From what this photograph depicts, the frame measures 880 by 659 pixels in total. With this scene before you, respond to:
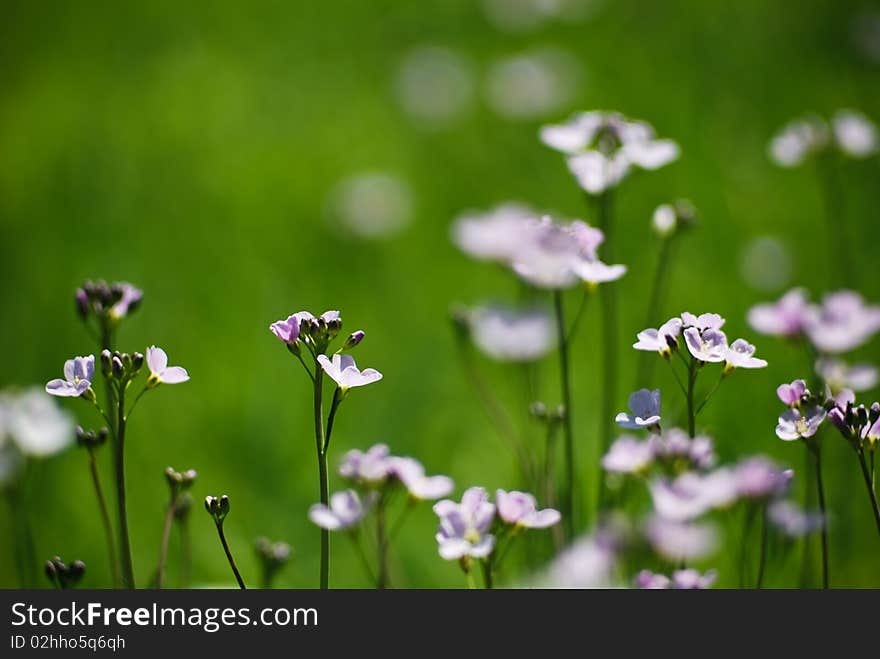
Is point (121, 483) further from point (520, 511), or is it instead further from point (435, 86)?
point (435, 86)

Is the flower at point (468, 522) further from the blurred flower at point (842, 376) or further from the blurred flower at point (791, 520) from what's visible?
the blurred flower at point (842, 376)

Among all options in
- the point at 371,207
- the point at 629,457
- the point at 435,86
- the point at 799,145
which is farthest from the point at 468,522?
the point at 435,86

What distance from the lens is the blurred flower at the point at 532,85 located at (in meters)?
4.21

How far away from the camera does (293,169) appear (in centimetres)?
402

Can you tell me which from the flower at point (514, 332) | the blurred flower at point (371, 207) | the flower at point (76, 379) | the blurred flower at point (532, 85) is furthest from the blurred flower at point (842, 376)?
the blurred flower at point (532, 85)

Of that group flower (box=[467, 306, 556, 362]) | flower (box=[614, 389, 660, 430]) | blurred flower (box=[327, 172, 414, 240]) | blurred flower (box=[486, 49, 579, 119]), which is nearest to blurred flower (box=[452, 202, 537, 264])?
flower (box=[467, 306, 556, 362])

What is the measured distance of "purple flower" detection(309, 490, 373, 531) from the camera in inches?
48.2

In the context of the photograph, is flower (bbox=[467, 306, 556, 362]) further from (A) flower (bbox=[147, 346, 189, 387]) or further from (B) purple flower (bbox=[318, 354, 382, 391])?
(A) flower (bbox=[147, 346, 189, 387])

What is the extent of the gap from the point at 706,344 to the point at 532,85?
313 centimetres

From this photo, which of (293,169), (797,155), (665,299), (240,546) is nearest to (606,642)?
(240,546)

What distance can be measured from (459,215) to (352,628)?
101 inches

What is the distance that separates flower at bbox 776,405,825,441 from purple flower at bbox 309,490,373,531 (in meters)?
0.58

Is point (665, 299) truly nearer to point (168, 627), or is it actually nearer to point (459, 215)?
point (459, 215)

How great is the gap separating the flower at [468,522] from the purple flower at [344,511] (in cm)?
11
